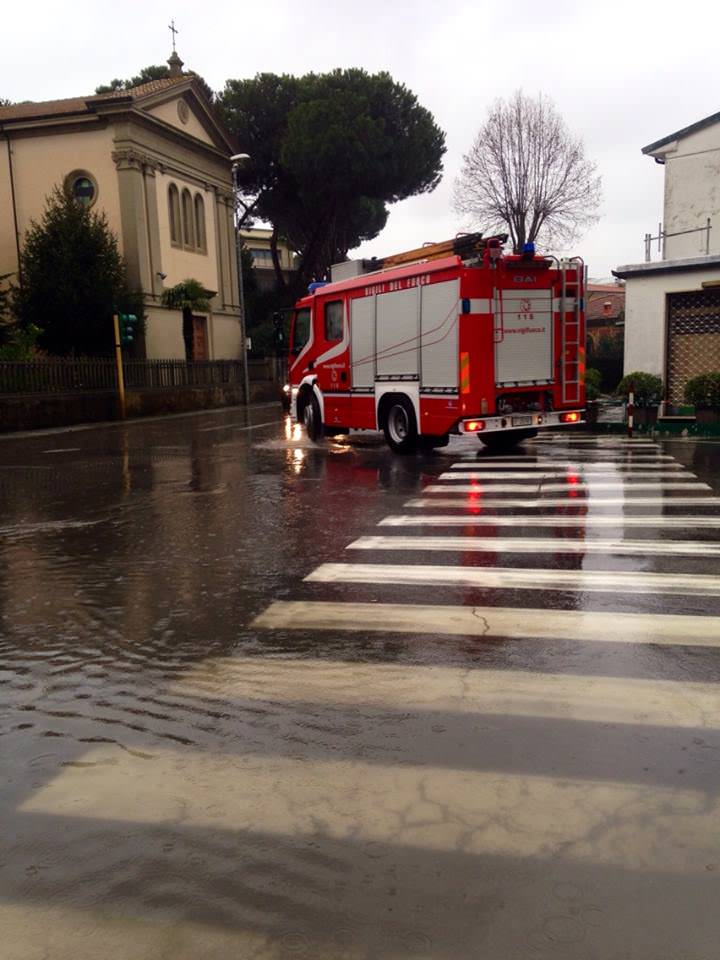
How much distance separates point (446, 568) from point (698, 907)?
4210 mm

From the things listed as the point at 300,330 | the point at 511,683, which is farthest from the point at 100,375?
the point at 511,683

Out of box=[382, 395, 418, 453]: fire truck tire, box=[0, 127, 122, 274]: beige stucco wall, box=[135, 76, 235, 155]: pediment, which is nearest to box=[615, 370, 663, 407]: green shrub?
box=[382, 395, 418, 453]: fire truck tire

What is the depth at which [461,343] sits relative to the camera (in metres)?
12.9

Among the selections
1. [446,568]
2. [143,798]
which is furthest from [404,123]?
[143,798]

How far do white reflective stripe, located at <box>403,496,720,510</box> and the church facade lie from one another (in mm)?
26827

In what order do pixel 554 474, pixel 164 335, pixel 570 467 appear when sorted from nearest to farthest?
1. pixel 554 474
2. pixel 570 467
3. pixel 164 335

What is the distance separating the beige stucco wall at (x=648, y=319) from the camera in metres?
19.6

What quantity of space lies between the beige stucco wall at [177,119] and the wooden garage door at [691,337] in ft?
80.7

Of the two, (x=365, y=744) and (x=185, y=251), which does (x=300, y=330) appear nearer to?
(x=365, y=744)

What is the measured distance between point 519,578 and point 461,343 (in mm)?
7217

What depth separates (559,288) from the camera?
1384 centimetres

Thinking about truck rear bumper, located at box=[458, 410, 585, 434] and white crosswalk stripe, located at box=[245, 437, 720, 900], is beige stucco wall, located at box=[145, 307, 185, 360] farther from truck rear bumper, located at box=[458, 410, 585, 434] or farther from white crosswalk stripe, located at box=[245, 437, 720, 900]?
white crosswalk stripe, located at box=[245, 437, 720, 900]

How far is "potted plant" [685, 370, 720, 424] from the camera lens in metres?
17.7

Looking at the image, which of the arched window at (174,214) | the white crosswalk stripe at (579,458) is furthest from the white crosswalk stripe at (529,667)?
the arched window at (174,214)
